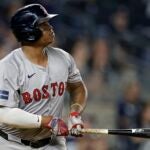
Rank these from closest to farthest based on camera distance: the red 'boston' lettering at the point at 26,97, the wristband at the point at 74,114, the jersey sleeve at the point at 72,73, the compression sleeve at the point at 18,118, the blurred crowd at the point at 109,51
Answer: the compression sleeve at the point at 18,118, the red 'boston' lettering at the point at 26,97, the wristband at the point at 74,114, the jersey sleeve at the point at 72,73, the blurred crowd at the point at 109,51

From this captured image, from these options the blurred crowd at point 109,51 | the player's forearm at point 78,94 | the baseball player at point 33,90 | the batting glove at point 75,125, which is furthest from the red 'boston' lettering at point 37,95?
the blurred crowd at point 109,51

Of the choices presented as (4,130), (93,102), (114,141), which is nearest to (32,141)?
(4,130)

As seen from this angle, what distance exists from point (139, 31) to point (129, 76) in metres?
1.09

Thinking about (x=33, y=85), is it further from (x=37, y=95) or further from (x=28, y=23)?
(x=28, y=23)

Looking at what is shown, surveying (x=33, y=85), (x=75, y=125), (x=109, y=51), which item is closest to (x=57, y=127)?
(x=75, y=125)

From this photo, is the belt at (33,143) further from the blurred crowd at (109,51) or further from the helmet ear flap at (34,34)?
the blurred crowd at (109,51)

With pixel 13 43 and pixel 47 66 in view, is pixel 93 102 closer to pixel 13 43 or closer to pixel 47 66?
pixel 13 43

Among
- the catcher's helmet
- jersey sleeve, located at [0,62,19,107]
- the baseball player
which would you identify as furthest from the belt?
the catcher's helmet

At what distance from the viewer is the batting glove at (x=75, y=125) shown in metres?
5.76

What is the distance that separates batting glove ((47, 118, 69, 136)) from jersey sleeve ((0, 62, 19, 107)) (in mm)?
307

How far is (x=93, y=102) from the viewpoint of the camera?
10.7 metres

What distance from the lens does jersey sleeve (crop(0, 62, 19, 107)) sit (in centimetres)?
554

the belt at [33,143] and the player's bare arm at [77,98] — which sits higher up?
the player's bare arm at [77,98]

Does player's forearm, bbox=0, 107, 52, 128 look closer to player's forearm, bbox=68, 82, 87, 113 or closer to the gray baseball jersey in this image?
the gray baseball jersey
